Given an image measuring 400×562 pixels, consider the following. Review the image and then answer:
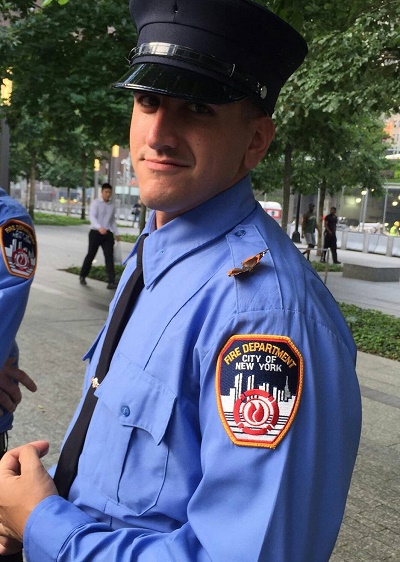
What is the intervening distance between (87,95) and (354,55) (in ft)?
13.4

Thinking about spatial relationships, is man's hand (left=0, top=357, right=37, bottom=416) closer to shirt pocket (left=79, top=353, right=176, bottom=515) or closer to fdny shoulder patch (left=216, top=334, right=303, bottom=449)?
shirt pocket (left=79, top=353, right=176, bottom=515)

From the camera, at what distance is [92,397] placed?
1343mm

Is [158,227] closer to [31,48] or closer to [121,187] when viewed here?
[31,48]

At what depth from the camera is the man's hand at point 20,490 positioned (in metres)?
1.19

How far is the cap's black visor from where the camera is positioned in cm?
116

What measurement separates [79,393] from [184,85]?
4824mm

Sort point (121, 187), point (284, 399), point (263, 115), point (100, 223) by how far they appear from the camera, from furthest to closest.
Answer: point (121, 187), point (100, 223), point (263, 115), point (284, 399)

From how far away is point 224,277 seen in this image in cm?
114

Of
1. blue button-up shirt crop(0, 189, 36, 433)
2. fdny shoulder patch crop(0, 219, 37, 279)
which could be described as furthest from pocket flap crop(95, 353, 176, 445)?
fdny shoulder patch crop(0, 219, 37, 279)

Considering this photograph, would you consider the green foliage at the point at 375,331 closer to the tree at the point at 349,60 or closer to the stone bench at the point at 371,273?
the tree at the point at 349,60

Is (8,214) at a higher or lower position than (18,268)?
higher

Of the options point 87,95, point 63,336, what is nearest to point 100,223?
point 87,95

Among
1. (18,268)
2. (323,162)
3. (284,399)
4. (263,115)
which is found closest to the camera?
(284,399)

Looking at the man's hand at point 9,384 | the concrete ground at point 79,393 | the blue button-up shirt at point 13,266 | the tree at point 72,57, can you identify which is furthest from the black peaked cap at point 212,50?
the tree at point 72,57
